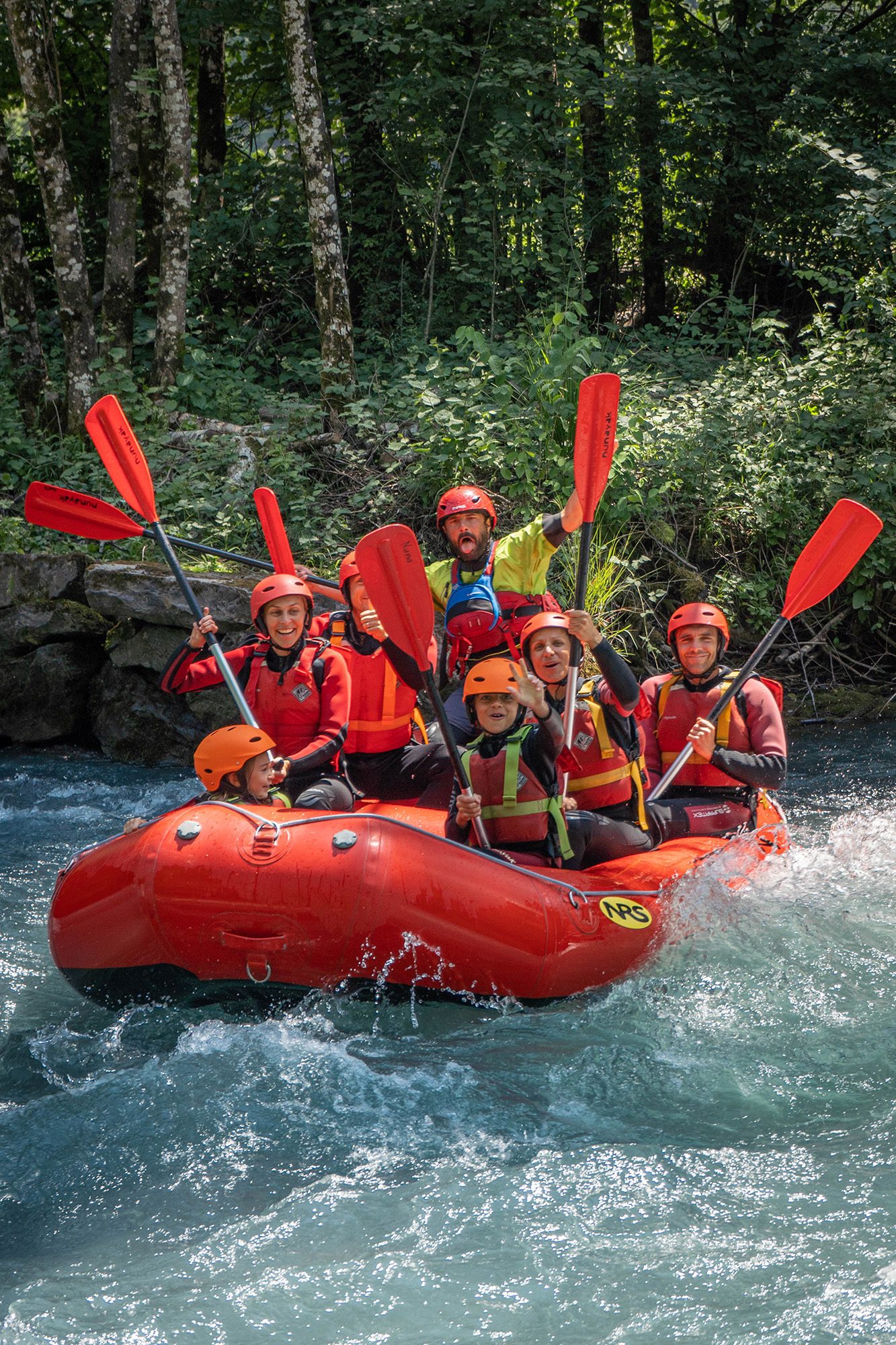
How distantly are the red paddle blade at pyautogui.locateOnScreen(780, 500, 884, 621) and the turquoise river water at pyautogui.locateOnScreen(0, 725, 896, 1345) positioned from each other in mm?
1140

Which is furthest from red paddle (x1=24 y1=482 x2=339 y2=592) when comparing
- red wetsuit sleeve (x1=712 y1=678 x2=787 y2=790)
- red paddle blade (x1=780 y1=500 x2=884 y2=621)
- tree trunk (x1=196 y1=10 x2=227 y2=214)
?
tree trunk (x1=196 y1=10 x2=227 y2=214)

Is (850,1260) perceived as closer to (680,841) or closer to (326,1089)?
(326,1089)

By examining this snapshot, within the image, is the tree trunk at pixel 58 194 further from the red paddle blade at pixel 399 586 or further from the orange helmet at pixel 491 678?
the orange helmet at pixel 491 678

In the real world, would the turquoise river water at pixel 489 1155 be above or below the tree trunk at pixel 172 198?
below

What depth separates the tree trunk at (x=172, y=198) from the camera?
7.88m

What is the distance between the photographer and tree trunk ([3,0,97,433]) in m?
7.69

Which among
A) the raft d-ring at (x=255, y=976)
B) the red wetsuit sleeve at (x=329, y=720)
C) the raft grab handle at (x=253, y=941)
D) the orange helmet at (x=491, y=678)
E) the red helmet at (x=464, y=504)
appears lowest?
the raft d-ring at (x=255, y=976)

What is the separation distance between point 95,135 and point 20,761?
6.84 m

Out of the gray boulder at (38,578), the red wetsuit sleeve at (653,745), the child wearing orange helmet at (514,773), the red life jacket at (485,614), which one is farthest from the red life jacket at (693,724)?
the gray boulder at (38,578)

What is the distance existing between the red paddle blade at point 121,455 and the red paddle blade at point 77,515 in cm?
12

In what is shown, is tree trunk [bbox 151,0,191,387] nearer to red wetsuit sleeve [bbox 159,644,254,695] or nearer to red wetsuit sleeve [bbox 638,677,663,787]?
red wetsuit sleeve [bbox 159,644,254,695]

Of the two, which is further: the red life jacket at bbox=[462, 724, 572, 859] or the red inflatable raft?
the red life jacket at bbox=[462, 724, 572, 859]

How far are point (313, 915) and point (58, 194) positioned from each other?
6422mm

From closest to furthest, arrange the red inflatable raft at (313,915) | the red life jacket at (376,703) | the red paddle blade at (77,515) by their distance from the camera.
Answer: the red inflatable raft at (313,915), the red life jacket at (376,703), the red paddle blade at (77,515)
